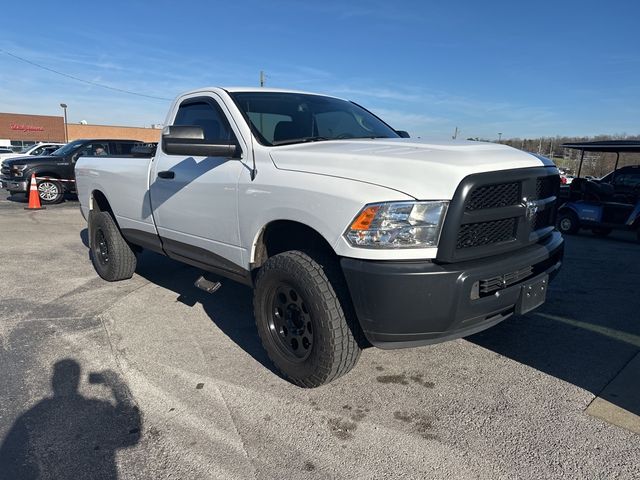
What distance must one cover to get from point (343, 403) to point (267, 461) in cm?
68

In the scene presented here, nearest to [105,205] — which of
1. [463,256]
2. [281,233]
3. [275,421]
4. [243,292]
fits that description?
[243,292]

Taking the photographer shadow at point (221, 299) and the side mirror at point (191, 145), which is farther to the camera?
the photographer shadow at point (221, 299)

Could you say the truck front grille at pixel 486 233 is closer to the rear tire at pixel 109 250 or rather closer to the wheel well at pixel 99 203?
the rear tire at pixel 109 250

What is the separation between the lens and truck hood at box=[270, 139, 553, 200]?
2.42 metres

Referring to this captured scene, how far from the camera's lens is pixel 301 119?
3.76m

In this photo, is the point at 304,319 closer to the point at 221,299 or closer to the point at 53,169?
the point at 221,299

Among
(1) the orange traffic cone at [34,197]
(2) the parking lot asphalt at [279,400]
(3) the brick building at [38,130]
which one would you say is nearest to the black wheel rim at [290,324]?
(2) the parking lot asphalt at [279,400]

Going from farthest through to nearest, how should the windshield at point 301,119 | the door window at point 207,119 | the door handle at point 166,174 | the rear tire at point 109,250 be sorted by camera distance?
1. the rear tire at point 109,250
2. the door handle at point 166,174
3. the door window at point 207,119
4. the windshield at point 301,119

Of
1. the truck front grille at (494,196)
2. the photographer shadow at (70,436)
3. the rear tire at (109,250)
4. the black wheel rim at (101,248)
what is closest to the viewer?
the photographer shadow at (70,436)

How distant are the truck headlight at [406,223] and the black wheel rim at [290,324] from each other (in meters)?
0.72

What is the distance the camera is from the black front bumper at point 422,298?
7.79 feet

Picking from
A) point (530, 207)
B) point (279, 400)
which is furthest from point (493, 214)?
point (279, 400)

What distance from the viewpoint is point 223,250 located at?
3.54 meters

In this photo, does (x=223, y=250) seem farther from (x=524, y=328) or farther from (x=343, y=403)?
(x=524, y=328)
